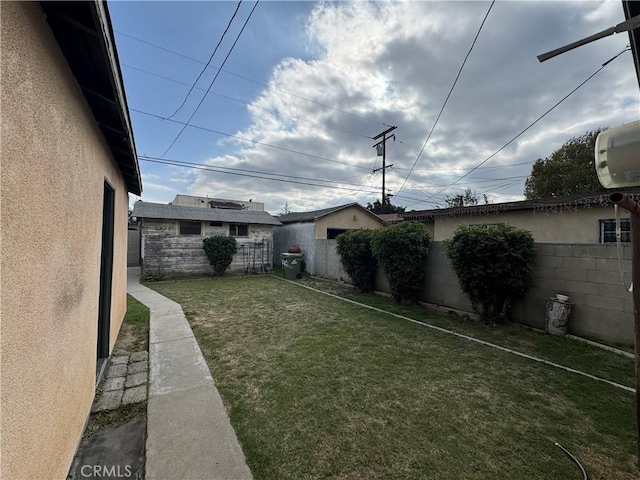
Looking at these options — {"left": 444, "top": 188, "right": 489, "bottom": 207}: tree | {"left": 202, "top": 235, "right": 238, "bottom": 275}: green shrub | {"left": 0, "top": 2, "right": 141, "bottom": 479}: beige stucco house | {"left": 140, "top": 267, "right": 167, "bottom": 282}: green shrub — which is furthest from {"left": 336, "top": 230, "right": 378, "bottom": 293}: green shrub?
{"left": 444, "top": 188, "right": 489, "bottom": 207}: tree

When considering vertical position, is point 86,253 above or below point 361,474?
above

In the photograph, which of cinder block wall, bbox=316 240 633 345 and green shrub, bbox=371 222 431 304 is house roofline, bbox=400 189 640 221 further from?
green shrub, bbox=371 222 431 304

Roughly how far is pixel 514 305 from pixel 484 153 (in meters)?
8.66

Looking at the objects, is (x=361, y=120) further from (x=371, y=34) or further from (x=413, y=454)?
(x=413, y=454)

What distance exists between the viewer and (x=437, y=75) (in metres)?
7.48

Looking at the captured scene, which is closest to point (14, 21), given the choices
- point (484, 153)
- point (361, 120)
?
point (484, 153)

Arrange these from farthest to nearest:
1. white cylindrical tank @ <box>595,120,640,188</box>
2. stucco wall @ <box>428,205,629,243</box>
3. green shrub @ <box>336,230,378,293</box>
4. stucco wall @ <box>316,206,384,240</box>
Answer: stucco wall @ <box>316,206,384,240</box> → green shrub @ <box>336,230,378,293</box> → stucco wall @ <box>428,205,629,243</box> → white cylindrical tank @ <box>595,120,640,188</box>

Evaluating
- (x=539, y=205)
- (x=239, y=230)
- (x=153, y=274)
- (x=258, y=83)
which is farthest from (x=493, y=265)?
Result: (x=153, y=274)

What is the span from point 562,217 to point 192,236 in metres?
14.2

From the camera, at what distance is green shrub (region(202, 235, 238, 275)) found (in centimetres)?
1206

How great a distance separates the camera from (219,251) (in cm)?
1211

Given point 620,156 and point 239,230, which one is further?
point 239,230

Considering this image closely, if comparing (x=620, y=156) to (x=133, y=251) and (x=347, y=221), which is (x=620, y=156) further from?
(x=133, y=251)

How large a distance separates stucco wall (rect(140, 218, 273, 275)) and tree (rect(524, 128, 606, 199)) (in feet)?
62.0
